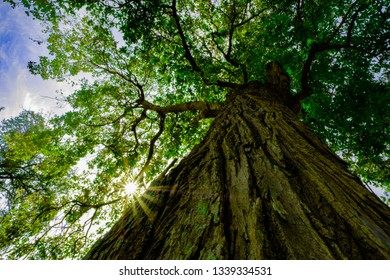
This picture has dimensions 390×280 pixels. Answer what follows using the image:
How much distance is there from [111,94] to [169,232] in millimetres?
8002

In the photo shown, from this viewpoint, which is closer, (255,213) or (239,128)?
(255,213)

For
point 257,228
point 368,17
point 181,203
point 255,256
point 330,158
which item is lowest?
point 255,256

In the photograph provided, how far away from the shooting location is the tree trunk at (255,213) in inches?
42.8

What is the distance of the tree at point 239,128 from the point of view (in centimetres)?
122

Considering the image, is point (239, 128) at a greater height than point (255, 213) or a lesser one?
greater

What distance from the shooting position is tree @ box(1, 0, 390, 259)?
47.9 inches

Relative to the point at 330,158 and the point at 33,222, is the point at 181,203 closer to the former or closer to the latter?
the point at 330,158

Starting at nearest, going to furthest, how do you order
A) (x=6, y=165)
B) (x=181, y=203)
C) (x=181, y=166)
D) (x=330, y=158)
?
(x=181, y=203), (x=181, y=166), (x=330, y=158), (x=6, y=165)

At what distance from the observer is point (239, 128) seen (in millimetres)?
2676

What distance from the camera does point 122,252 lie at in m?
1.29

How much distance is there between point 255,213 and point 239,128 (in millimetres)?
1534

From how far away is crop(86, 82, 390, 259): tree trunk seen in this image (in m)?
1.09

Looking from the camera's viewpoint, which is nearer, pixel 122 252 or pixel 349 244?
pixel 349 244

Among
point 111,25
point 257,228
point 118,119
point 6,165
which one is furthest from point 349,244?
point 6,165
